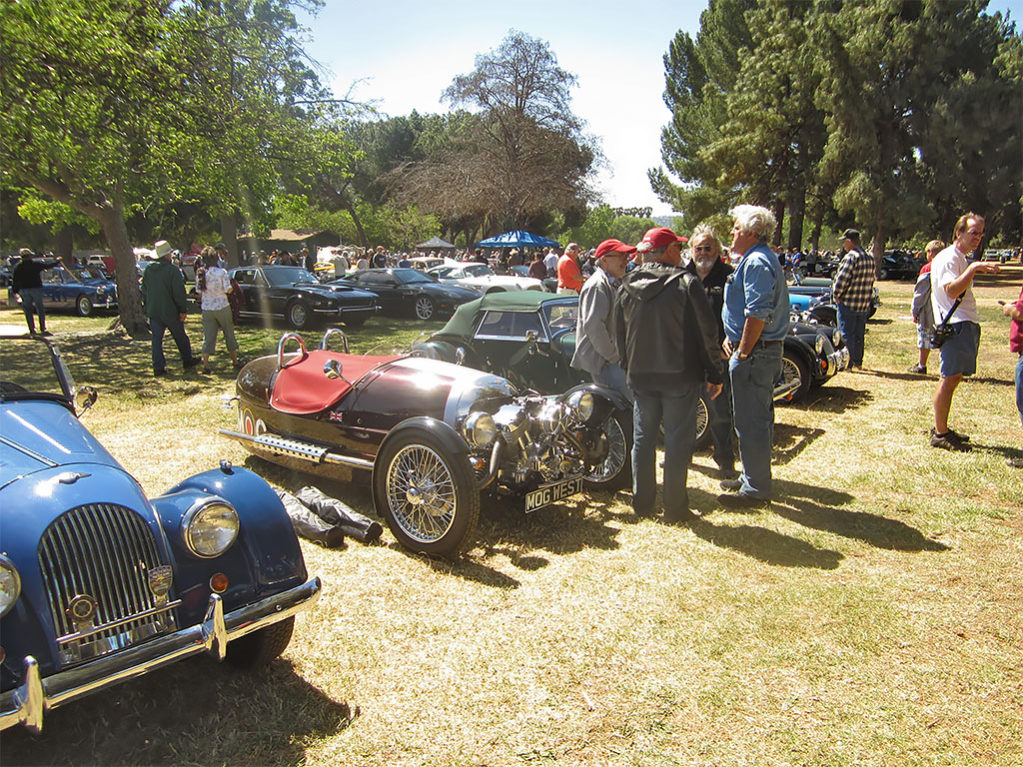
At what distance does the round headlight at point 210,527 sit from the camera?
2.81m

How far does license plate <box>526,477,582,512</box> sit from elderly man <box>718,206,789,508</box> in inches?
48.9

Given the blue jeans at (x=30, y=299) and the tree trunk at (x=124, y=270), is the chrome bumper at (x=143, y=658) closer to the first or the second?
the tree trunk at (x=124, y=270)

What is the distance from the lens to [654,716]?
9.33ft

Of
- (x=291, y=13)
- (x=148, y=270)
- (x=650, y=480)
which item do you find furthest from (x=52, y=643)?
(x=291, y=13)

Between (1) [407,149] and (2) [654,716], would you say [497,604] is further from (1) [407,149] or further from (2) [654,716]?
(1) [407,149]

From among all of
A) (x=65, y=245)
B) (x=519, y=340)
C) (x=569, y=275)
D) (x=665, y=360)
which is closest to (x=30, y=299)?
(x=569, y=275)

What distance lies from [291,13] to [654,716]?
19.3m

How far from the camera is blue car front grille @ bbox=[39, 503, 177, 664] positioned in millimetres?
2455

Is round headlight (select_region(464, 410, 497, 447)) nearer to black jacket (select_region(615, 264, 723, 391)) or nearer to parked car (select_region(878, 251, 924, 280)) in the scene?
black jacket (select_region(615, 264, 723, 391))

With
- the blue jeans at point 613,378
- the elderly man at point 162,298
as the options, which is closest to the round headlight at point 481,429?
the blue jeans at point 613,378

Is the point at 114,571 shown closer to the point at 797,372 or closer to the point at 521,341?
the point at 521,341

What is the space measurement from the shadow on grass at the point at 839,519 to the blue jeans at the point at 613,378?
1.43 meters

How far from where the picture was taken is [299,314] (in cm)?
1627

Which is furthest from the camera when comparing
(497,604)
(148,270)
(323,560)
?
(148,270)
